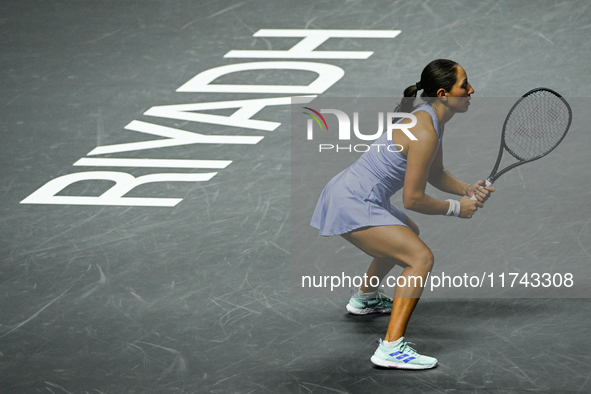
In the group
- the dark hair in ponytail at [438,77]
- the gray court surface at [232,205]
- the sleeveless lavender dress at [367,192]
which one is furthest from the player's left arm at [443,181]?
the gray court surface at [232,205]

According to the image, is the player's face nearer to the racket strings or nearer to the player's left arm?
the player's left arm

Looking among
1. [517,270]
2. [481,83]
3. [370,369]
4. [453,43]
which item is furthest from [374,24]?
[370,369]

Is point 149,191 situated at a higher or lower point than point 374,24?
lower

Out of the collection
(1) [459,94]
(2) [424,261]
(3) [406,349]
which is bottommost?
(3) [406,349]

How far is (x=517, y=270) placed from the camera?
5.26 meters

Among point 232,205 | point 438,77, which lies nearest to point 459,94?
point 438,77

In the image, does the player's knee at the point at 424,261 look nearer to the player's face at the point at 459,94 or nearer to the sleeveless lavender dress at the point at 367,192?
the sleeveless lavender dress at the point at 367,192

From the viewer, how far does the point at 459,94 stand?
420 cm

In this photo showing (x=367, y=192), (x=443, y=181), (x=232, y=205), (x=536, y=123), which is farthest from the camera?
(x=232, y=205)

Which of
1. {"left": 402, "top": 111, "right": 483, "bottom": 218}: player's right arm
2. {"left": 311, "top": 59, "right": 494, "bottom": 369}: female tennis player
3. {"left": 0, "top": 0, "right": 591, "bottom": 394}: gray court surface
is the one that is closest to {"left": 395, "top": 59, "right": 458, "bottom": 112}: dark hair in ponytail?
{"left": 311, "top": 59, "right": 494, "bottom": 369}: female tennis player

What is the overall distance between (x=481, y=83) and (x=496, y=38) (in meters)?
1.01

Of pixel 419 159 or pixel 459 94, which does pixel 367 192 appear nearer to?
pixel 419 159

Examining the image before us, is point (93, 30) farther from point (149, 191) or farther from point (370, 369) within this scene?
point (370, 369)

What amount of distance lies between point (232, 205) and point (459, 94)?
2.57 m
